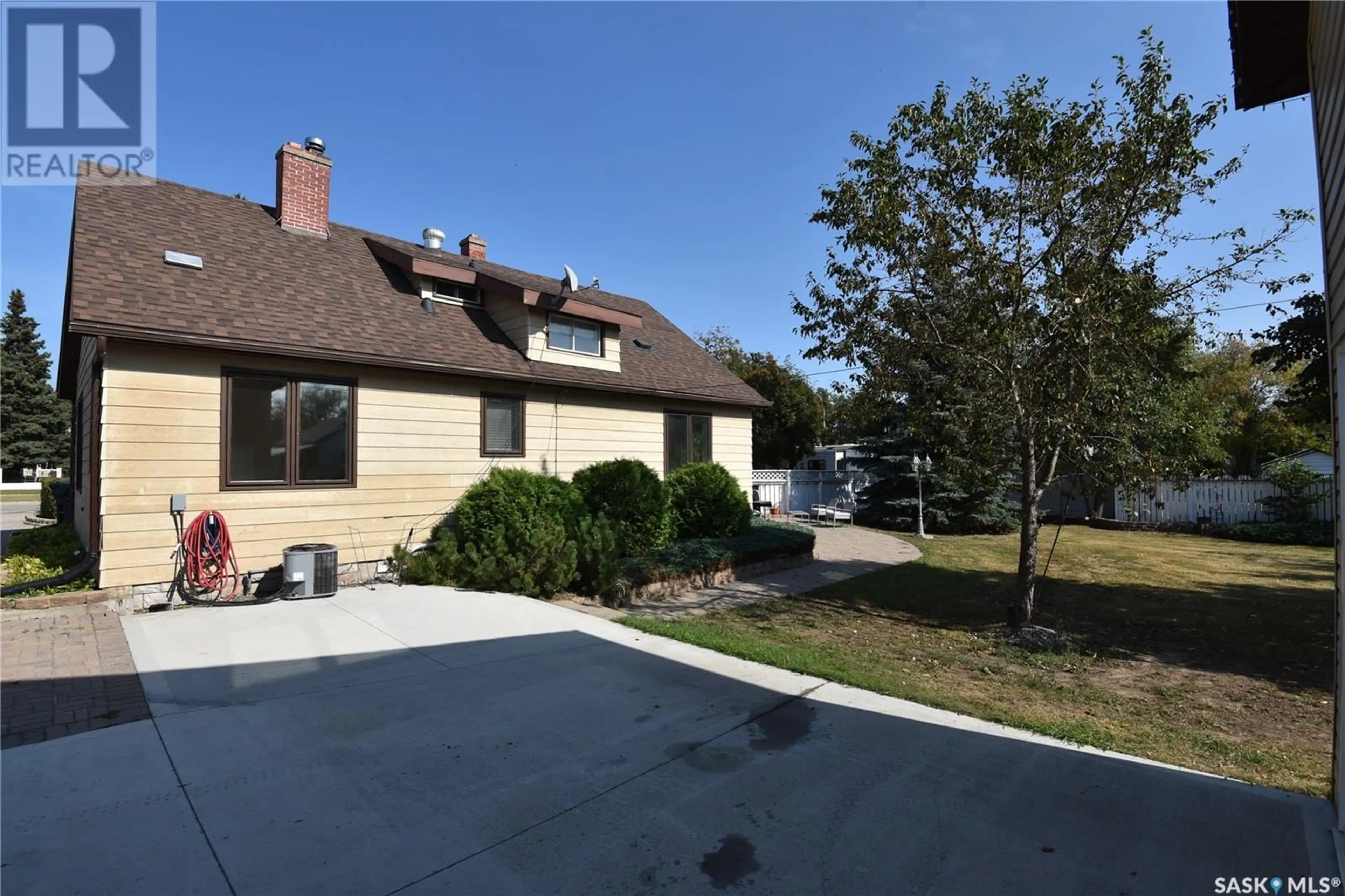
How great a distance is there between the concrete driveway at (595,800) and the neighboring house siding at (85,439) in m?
4.65

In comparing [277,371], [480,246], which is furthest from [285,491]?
[480,246]

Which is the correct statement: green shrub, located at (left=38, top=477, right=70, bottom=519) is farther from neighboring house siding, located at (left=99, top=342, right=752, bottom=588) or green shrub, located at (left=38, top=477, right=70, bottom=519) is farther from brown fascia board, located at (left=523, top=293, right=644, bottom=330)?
brown fascia board, located at (left=523, top=293, right=644, bottom=330)

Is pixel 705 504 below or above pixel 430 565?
above

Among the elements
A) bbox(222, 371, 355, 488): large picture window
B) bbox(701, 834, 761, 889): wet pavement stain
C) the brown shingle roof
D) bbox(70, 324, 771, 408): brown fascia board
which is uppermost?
the brown shingle roof

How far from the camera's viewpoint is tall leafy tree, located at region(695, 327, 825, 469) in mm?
29938

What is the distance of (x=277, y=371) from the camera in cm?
807

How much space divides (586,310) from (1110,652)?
957 centimetres

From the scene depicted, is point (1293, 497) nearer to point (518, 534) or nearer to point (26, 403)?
point (518, 534)

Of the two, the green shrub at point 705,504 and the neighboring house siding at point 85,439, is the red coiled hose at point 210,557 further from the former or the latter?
the green shrub at point 705,504

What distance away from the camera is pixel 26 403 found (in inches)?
1422

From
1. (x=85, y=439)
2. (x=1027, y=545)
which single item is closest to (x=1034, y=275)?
(x=1027, y=545)

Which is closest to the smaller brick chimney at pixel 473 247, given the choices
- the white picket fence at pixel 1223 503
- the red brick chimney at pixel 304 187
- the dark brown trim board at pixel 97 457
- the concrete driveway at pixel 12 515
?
the red brick chimney at pixel 304 187

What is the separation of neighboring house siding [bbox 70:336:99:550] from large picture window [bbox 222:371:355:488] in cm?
136

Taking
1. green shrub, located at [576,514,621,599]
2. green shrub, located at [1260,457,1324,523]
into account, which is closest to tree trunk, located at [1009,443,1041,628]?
green shrub, located at [576,514,621,599]
